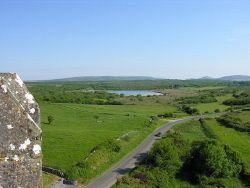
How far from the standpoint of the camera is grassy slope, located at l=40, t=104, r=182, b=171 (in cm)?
5716

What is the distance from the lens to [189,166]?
49.8m

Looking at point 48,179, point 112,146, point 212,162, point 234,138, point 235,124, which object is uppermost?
point 212,162

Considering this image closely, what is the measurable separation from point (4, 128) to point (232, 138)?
73200 millimetres

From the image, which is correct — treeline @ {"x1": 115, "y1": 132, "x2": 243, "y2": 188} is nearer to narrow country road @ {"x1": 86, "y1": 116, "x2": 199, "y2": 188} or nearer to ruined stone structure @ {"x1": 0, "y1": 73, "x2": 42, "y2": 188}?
narrow country road @ {"x1": 86, "y1": 116, "x2": 199, "y2": 188}

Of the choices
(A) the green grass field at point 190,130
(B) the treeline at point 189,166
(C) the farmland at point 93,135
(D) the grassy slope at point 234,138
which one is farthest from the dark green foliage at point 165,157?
(A) the green grass field at point 190,130

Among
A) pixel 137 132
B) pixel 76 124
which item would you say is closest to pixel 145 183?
pixel 137 132

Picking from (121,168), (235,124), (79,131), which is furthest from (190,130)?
(121,168)

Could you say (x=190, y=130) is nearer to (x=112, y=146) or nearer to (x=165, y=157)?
(x=112, y=146)

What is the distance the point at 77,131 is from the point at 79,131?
1.51 ft

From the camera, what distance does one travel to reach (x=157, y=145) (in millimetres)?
50844

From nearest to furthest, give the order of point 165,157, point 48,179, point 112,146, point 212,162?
point 48,179 → point 212,162 → point 165,157 → point 112,146

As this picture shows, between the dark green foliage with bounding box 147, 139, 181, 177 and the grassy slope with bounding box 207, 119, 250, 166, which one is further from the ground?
the dark green foliage with bounding box 147, 139, 181, 177

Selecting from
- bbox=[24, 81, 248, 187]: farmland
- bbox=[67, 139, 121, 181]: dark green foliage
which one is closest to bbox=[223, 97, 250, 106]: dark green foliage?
bbox=[24, 81, 248, 187]: farmland

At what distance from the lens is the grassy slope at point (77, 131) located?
5716 centimetres
